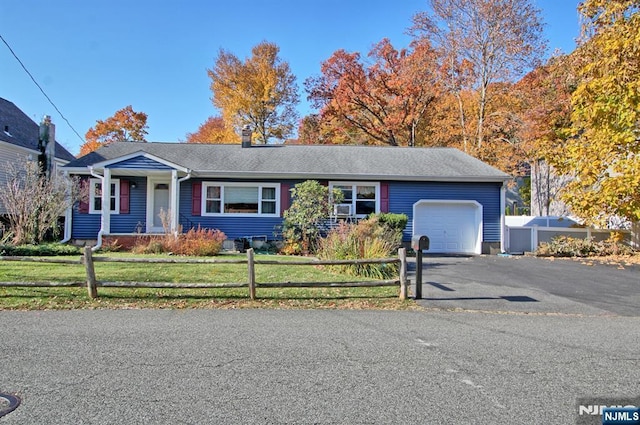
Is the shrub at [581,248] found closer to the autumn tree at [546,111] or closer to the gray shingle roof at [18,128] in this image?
the autumn tree at [546,111]

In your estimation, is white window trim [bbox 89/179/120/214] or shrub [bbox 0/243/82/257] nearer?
shrub [bbox 0/243/82/257]

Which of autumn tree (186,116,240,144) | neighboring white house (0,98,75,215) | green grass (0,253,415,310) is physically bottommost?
green grass (0,253,415,310)

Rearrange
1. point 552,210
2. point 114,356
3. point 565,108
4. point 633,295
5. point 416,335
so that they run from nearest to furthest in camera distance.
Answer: point 114,356 → point 416,335 → point 633,295 → point 565,108 → point 552,210

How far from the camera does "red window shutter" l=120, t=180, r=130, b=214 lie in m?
16.9

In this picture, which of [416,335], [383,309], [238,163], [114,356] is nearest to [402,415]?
[416,335]

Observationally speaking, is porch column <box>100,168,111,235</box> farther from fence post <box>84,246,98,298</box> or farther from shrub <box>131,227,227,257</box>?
fence post <box>84,246,98,298</box>

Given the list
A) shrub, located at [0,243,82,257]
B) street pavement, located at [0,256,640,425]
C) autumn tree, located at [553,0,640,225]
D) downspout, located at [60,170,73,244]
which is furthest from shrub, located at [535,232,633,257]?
downspout, located at [60,170,73,244]

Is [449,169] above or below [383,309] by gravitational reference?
above

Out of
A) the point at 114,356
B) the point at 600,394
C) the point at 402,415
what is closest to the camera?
the point at 402,415

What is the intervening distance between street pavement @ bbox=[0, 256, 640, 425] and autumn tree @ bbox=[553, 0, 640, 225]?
25.5 feet

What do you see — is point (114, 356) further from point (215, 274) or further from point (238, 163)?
point (238, 163)

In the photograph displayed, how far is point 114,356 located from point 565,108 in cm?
2529

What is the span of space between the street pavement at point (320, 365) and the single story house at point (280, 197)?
9863mm

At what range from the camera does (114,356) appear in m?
4.53
